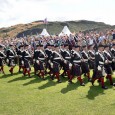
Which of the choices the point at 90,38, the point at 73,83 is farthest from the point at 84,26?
the point at 73,83

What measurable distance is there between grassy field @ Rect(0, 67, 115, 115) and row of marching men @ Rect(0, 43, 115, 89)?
642mm

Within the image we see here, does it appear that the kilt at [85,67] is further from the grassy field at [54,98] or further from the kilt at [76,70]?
the grassy field at [54,98]

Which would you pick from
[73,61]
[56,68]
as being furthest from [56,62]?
[73,61]

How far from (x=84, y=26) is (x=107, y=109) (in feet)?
367

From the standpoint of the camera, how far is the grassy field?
1174cm

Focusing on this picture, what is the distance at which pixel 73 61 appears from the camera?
16.3 m

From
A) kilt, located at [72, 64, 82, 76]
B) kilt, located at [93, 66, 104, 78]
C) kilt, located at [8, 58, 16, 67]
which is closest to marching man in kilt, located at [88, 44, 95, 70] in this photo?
kilt, located at [72, 64, 82, 76]

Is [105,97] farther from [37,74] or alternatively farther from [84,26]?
[84,26]

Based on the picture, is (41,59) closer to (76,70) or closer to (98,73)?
(76,70)

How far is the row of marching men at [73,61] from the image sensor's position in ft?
50.2

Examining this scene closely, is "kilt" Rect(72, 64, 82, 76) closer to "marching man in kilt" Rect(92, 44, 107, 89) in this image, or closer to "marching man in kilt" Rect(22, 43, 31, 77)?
"marching man in kilt" Rect(92, 44, 107, 89)

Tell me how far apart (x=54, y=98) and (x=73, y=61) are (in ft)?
10.9

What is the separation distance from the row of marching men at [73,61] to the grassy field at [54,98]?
0.64 metres

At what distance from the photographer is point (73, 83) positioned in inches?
654
